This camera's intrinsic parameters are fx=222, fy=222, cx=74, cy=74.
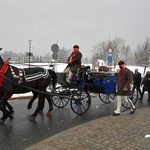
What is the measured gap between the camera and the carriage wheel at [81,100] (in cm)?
799

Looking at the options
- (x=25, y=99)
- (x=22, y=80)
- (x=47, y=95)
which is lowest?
(x=25, y=99)

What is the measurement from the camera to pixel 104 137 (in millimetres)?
5098

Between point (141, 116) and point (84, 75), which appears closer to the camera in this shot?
point (141, 116)

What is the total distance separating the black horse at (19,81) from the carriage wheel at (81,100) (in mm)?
1027

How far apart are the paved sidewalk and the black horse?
2.09 m

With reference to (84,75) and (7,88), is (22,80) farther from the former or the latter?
(84,75)

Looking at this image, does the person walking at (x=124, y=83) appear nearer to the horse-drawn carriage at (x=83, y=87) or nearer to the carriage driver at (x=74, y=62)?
the horse-drawn carriage at (x=83, y=87)

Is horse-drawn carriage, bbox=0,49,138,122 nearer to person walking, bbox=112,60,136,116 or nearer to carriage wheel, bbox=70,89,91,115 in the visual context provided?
carriage wheel, bbox=70,89,91,115

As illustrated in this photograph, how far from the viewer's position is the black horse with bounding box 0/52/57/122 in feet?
21.4

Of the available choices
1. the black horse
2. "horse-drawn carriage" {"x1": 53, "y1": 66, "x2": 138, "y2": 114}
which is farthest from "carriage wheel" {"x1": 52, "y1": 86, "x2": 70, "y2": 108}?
the black horse

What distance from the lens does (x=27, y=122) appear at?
22.1 feet

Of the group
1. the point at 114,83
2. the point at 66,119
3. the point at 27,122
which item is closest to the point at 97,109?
the point at 114,83

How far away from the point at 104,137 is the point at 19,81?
3214mm

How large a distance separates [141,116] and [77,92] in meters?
2.37
